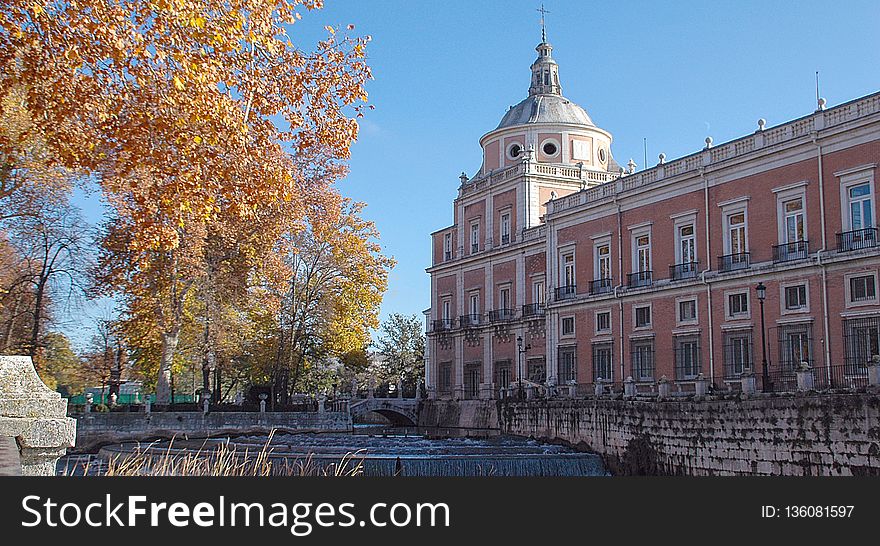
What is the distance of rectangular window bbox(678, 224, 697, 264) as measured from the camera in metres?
34.5

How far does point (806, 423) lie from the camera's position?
70.0ft

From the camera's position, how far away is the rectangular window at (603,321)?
3841cm

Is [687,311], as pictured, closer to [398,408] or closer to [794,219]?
[794,219]

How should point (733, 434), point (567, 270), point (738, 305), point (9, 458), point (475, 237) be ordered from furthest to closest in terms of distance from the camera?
point (475, 237), point (567, 270), point (738, 305), point (733, 434), point (9, 458)

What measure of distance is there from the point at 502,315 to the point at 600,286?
1107 centimetres

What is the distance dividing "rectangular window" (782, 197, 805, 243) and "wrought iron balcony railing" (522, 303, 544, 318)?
A: 1680 centimetres

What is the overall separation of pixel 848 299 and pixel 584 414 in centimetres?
993

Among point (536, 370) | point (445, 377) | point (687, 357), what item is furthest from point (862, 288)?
point (445, 377)

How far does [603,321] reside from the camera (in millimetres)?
38812

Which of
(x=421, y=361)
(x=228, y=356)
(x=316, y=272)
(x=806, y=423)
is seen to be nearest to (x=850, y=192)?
(x=806, y=423)

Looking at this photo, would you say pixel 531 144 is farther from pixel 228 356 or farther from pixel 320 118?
pixel 320 118

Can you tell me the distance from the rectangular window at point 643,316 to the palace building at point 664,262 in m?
0.08

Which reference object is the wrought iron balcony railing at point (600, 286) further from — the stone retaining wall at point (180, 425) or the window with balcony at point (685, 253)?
the stone retaining wall at point (180, 425)

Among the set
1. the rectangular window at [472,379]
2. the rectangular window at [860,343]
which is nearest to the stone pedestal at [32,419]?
the rectangular window at [860,343]
